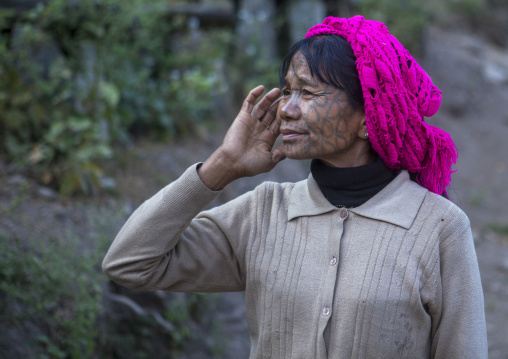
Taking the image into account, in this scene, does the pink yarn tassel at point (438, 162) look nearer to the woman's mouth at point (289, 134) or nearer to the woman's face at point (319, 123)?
the woman's face at point (319, 123)

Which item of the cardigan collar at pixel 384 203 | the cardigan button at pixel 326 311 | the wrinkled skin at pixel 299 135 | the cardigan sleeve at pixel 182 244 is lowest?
the cardigan button at pixel 326 311

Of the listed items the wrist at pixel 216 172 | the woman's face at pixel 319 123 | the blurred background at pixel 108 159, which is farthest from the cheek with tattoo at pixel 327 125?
the blurred background at pixel 108 159

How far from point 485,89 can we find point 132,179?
10579mm

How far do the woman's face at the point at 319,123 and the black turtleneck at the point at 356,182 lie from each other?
76 millimetres

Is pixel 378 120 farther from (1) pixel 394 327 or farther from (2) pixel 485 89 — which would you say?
(2) pixel 485 89

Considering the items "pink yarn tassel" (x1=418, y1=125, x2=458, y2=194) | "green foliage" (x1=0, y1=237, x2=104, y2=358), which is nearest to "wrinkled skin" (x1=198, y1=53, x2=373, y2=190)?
"pink yarn tassel" (x1=418, y1=125, x2=458, y2=194)

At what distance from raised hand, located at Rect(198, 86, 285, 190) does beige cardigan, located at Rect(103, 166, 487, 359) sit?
2.7 inches

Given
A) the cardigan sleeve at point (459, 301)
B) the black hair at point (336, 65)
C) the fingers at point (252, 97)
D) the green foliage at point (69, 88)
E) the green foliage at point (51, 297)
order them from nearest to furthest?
the cardigan sleeve at point (459, 301), the black hair at point (336, 65), the fingers at point (252, 97), the green foliage at point (51, 297), the green foliage at point (69, 88)

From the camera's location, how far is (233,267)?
216 centimetres

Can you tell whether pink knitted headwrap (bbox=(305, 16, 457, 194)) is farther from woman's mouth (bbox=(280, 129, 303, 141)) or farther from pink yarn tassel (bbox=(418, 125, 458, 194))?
woman's mouth (bbox=(280, 129, 303, 141))

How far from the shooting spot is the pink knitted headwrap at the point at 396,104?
1.92 m

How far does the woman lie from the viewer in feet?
6.07

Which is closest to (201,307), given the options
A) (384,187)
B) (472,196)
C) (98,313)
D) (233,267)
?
(98,313)

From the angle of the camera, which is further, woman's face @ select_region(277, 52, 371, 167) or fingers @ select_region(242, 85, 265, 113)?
fingers @ select_region(242, 85, 265, 113)
